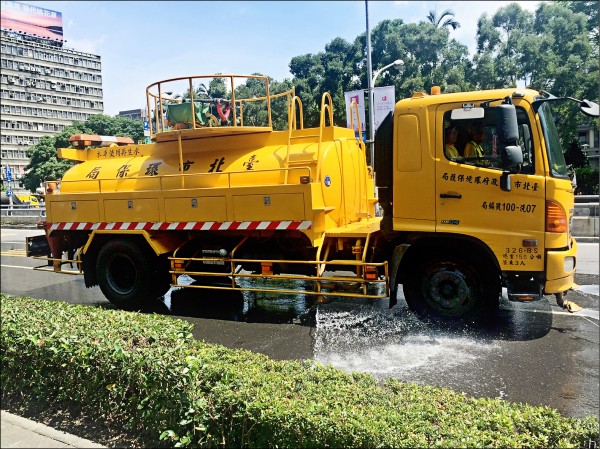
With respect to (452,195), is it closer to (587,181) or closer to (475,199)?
(475,199)

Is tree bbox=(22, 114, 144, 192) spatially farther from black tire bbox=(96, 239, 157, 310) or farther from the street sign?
black tire bbox=(96, 239, 157, 310)

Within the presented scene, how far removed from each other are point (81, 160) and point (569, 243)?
7.62m

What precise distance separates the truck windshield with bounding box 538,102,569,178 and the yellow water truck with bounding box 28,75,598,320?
0.03 meters

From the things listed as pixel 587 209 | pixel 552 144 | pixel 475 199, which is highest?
pixel 552 144

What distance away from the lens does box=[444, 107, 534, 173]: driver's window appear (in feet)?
17.1

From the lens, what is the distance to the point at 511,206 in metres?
5.28

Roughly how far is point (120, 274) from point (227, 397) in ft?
18.1

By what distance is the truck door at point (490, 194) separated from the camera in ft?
17.0

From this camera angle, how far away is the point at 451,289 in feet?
18.6

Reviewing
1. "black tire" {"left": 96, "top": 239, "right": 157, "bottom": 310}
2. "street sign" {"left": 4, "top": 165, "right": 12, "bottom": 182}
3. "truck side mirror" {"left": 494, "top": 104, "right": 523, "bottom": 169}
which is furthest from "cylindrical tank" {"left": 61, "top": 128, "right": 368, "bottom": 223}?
"truck side mirror" {"left": 494, "top": 104, "right": 523, "bottom": 169}

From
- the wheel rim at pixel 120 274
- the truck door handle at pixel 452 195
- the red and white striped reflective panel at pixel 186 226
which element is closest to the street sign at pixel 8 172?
the red and white striped reflective panel at pixel 186 226

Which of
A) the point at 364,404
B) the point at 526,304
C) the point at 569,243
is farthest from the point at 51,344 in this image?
the point at 526,304

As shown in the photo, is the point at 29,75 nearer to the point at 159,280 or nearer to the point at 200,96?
the point at 200,96

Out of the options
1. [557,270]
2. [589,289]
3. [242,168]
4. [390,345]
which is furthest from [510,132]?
[589,289]
